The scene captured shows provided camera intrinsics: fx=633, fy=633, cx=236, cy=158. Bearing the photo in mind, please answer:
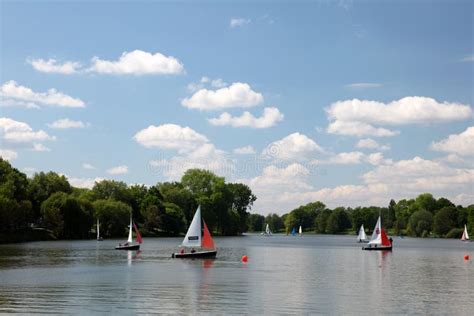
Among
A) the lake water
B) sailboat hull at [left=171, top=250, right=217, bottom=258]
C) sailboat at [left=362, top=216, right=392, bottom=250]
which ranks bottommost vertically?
the lake water

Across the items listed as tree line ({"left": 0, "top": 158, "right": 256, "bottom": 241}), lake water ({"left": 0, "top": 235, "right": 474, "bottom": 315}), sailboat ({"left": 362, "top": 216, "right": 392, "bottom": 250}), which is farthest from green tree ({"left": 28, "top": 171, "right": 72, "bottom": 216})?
sailboat ({"left": 362, "top": 216, "right": 392, "bottom": 250})

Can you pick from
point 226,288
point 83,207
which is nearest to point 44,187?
point 83,207

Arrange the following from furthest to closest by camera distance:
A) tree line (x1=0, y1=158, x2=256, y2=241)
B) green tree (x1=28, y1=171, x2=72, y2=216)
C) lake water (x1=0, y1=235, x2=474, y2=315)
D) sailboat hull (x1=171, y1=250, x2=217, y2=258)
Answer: green tree (x1=28, y1=171, x2=72, y2=216), tree line (x1=0, y1=158, x2=256, y2=241), sailboat hull (x1=171, y1=250, x2=217, y2=258), lake water (x1=0, y1=235, x2=474, y2=315)

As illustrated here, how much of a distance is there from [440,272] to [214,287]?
3073 cm

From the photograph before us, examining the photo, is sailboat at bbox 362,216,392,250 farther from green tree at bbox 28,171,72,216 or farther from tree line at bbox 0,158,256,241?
green tree at bbox 28,171,72,216

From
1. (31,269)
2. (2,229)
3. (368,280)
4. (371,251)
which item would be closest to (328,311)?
(368,280)

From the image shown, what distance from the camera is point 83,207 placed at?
14612cm

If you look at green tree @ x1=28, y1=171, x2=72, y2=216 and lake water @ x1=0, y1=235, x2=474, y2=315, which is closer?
lake water @ x1=0, y1=235, x2=474, y2=315

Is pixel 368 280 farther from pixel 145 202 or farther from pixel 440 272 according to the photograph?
pixel 145 202

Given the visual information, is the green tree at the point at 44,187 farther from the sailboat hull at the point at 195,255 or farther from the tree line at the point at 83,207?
the sailboat hull at the point at 195,255

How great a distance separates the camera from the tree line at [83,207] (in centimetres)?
12825

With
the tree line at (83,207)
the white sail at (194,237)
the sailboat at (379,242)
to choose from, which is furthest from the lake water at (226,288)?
the tree line at (83,207)

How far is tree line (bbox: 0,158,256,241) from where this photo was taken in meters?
128

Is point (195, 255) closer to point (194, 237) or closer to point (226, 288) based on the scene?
point (194, 237)
